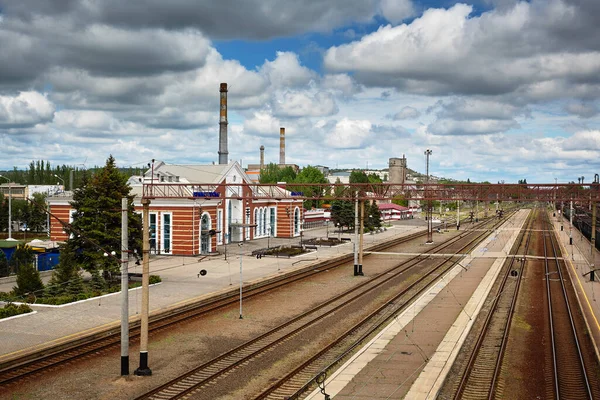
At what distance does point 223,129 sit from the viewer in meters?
79.1

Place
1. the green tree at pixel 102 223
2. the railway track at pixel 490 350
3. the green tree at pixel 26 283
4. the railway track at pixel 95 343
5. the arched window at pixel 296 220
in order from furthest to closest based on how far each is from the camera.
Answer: the arched window at pixel 296 220, the green tree at pixel 102 223, the green tree at pixel 26 283, the railway track at pixel 95 343, the railway track at pixel 490 350

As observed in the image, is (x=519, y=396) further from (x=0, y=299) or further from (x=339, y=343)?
(x=0, y=299)

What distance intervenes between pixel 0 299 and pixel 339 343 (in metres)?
18.4

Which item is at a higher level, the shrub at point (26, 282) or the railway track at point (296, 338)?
the shrub at point (26, 282)

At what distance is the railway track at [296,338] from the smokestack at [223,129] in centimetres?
4324

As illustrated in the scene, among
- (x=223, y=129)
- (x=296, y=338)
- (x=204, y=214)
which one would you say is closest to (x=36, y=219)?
(x=223, y=129)

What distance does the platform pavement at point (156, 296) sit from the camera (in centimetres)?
2195

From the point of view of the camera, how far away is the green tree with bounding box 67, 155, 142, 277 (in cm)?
3328

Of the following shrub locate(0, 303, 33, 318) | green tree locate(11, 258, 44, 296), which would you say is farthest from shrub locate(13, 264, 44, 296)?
shrub locate(0, 303, 33, 318)

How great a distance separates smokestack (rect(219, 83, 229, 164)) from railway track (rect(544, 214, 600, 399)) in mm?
50385


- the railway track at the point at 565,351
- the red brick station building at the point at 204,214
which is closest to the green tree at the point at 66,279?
the red brick station building at the point at 204,214

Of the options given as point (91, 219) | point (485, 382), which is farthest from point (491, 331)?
point (91, 219)

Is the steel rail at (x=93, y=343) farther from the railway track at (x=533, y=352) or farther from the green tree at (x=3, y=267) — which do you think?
the green tree at (x=3, y=267)

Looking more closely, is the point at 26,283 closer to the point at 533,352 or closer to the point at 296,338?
the point at 296,338
